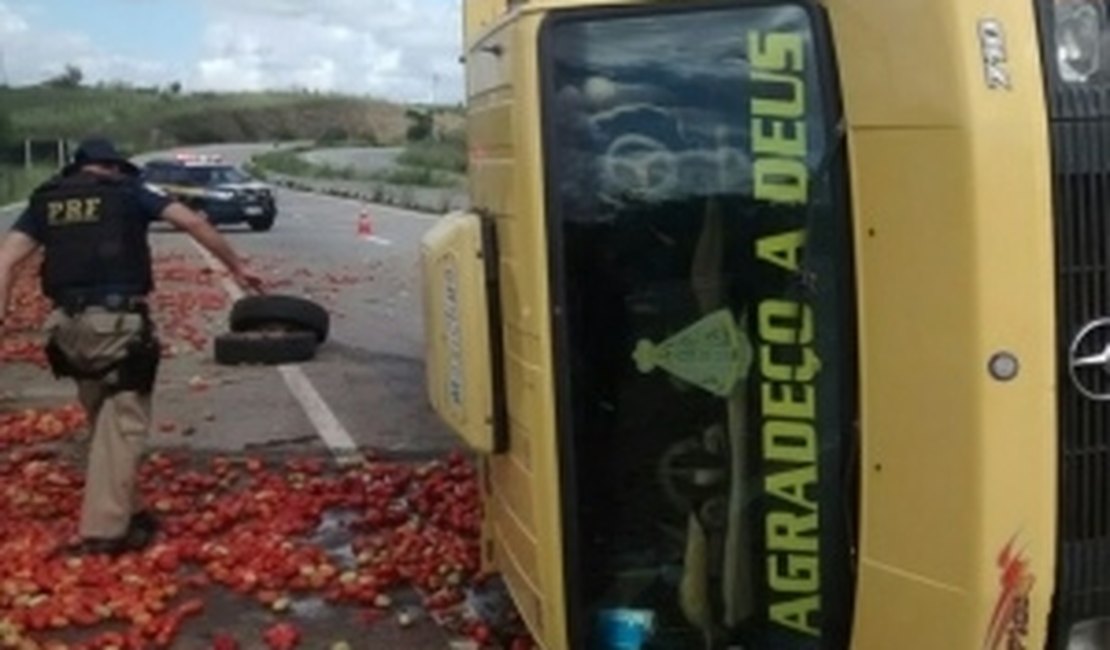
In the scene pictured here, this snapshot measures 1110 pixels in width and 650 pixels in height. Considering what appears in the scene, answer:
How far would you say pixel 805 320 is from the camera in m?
4.12

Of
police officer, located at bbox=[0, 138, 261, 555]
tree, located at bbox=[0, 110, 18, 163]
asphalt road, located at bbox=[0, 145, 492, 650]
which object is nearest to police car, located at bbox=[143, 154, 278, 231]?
asphalt road, located at bbox=[0, 145, 492, 650]

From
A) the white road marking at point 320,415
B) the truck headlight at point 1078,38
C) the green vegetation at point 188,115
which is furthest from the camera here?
the green vegetation at point 188,115

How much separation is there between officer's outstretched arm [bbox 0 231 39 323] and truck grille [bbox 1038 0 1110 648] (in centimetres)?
511

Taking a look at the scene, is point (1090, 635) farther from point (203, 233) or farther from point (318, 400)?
point (318, 400)

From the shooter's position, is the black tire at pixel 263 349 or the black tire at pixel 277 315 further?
the black tire at pixel 277 315

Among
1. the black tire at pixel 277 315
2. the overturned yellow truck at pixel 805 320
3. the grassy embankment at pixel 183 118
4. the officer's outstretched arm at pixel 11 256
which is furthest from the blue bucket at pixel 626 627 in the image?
the grassy embankment at pixel 183 118

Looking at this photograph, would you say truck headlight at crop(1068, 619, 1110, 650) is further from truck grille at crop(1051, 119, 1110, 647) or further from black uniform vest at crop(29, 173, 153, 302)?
black uniform vest at crop(29, 173, 153, 302)

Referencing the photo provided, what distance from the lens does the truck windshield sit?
13.4ft

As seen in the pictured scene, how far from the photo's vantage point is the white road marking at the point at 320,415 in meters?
9.80

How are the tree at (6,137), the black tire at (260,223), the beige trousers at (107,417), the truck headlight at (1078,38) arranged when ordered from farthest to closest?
the tree at (6,137) < the black tire at (260,223) < the beige trousers at (107,417) < the truck headlight at (1078,38)

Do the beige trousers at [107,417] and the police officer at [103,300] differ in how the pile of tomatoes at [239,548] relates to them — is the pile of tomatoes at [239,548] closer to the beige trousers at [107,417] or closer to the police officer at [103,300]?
the beige trousers at [107,417]

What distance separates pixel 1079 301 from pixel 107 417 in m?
4.92

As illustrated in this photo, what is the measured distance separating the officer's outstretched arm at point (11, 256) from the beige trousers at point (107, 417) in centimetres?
24

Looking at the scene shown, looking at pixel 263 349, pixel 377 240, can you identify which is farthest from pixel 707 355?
pixel 377 240
